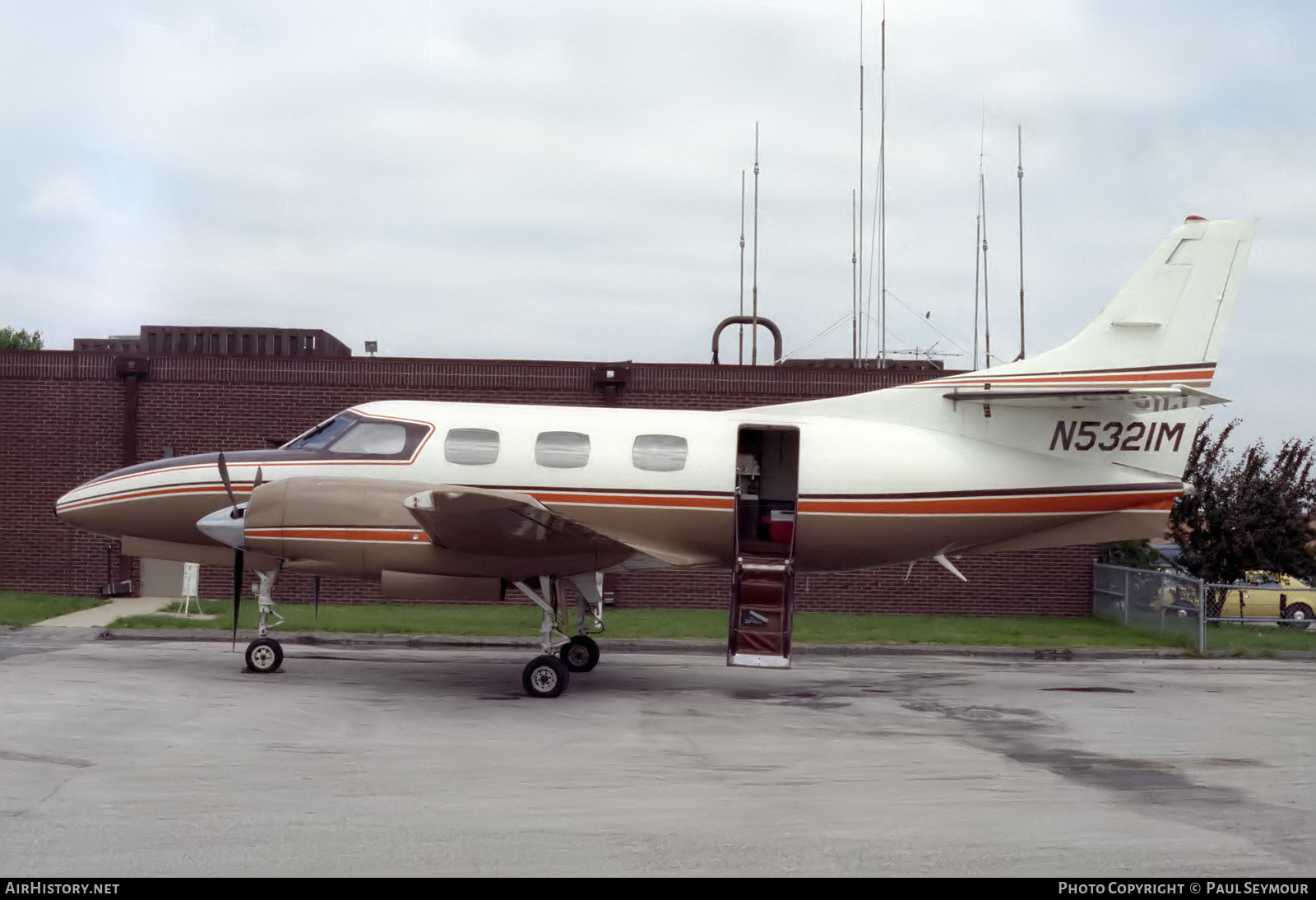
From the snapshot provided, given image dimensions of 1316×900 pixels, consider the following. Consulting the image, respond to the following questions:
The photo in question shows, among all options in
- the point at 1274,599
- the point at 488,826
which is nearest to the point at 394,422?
the point at 488,826

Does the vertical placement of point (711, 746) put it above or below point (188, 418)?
below

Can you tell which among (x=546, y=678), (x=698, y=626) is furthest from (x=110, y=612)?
(x=546, y=678)

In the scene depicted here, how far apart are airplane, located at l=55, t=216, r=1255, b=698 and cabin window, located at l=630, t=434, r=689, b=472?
22mm

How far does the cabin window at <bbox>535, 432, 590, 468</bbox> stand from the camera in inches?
627

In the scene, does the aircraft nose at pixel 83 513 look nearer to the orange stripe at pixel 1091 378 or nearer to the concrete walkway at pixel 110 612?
the concrete walkway at pixel 110 612

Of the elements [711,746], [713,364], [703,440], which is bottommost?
[711,746]

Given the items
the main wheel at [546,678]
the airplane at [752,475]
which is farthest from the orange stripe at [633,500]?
the main wheel at [546,678]

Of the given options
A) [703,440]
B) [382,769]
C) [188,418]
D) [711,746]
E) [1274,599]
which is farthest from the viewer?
[1274,599]

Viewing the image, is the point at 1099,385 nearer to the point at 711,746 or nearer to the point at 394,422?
the point at 711,746

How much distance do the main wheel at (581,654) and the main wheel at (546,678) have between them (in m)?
2.44

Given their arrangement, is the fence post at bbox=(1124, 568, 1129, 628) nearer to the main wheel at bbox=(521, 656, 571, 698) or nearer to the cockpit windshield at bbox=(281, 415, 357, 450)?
the main wheel at bbox=(521, 656, 571, 698)

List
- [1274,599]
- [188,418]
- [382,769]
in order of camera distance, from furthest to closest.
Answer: [1274,599] → [188,418] → [382,769]

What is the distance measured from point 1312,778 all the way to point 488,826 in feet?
23.0

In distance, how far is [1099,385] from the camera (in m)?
16.5
